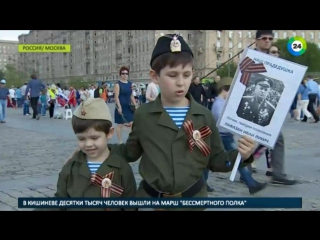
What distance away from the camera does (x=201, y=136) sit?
8.06ft

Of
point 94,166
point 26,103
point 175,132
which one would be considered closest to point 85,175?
point 94,166

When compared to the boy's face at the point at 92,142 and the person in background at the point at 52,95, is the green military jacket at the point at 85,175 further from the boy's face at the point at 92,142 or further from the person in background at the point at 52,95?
the person in background at the point at 52,95

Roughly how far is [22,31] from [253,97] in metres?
1.62

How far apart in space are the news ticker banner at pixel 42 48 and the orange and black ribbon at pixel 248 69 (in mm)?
1302

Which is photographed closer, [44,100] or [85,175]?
[85,175]

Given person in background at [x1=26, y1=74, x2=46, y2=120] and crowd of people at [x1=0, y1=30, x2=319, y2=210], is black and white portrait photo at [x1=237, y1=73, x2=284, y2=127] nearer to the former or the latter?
crowd of people at [x1=0, y1=30, x2=319, y2=210]

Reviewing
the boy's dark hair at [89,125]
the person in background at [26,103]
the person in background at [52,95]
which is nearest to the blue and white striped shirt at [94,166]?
the boy's dark hair at [89,125]

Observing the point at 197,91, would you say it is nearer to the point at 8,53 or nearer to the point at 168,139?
the point at 168,139

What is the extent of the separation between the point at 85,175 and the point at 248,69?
1.22 metres

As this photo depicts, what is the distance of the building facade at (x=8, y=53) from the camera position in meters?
2.94

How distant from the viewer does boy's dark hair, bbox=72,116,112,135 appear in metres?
2.59
